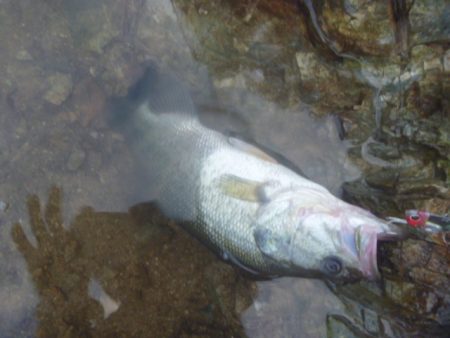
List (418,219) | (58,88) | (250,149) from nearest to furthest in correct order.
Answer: (418,219), (250,149), (58,88)

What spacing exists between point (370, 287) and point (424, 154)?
44.7 inches

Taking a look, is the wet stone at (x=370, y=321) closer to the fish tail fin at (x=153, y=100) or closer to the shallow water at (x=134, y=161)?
the shallow water at (x=134, y=161)

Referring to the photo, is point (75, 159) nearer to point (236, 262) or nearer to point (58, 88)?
point (58, 88)

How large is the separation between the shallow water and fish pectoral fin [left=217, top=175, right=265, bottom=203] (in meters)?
0.53

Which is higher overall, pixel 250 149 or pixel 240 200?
pixel 250 149

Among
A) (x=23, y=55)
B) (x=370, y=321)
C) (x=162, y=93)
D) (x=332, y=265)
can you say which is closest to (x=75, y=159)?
(x=162, y=93)

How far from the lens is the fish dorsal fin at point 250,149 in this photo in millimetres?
3469

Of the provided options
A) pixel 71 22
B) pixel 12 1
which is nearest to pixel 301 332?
pixel 71 22

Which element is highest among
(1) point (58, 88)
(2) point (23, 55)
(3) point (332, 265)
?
(2) point (23, 55)

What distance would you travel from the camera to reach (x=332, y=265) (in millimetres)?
2705

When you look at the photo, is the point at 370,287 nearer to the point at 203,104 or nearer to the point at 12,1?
the point at 203,104

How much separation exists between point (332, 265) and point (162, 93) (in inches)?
93.2

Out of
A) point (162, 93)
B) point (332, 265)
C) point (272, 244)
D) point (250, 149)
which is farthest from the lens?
point (162, 93)

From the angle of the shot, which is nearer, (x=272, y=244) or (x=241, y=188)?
(x=272, y=244)
